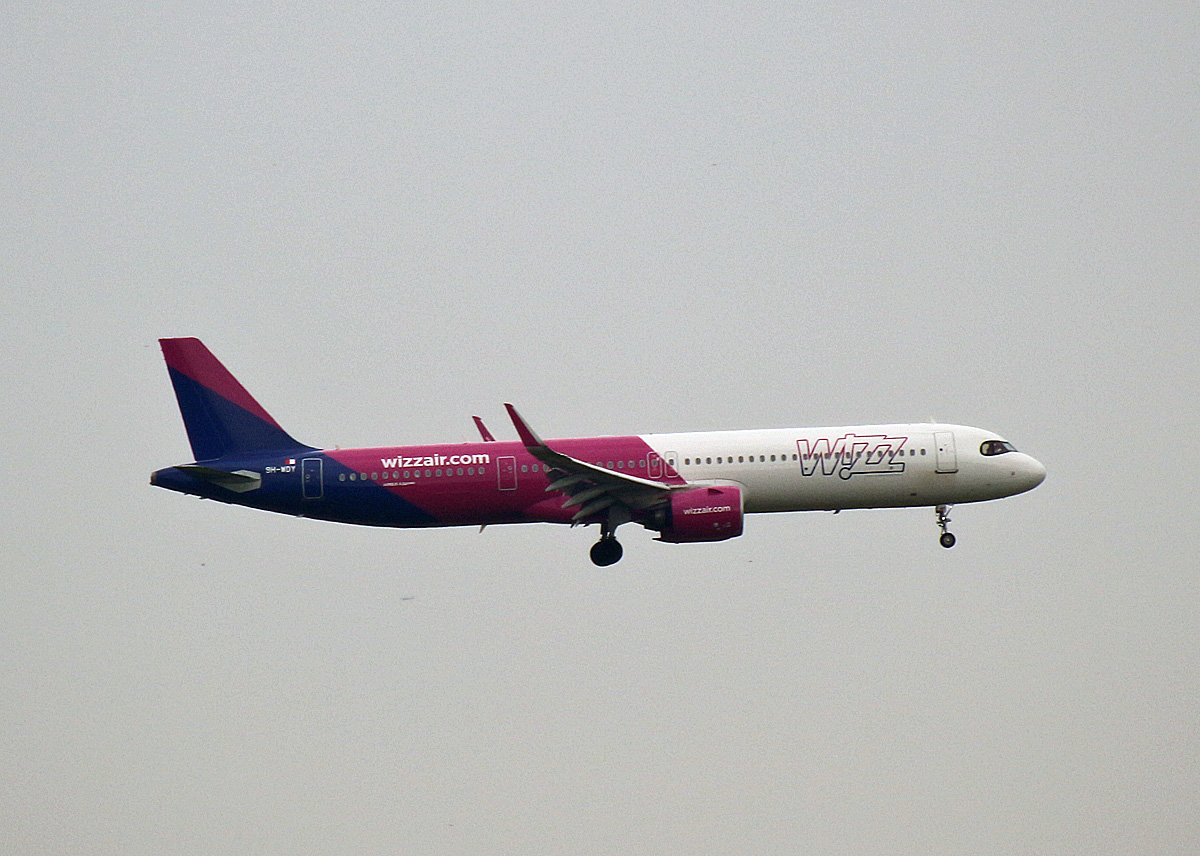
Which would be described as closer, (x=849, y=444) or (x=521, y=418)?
(x=521, y=418)

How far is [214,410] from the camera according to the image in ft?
160

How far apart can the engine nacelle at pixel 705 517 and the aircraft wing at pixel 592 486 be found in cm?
81

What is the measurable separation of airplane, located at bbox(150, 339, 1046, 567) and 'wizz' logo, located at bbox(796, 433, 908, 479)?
0.11ft

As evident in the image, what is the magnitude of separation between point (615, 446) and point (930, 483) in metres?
10.6

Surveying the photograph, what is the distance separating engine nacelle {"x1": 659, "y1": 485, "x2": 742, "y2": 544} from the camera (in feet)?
146

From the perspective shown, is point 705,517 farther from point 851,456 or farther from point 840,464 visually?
point 851,456

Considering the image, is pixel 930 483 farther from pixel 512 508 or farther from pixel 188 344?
pixel 188 344

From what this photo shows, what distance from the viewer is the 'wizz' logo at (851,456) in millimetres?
46094

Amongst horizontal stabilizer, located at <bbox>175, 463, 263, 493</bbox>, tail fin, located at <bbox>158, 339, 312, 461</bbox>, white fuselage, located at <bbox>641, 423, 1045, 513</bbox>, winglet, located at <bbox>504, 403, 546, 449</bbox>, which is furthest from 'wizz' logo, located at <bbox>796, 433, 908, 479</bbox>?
horizontal stabilizer, located at <bbox>175, 463, 263, 493</bbox>

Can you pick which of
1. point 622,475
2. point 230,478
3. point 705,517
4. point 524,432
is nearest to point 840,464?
point 705,517

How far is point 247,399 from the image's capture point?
49.1 meters

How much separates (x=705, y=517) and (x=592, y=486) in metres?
3.69

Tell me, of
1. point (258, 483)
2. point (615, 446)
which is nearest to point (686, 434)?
point (615, 446)

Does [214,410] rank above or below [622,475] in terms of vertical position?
above
